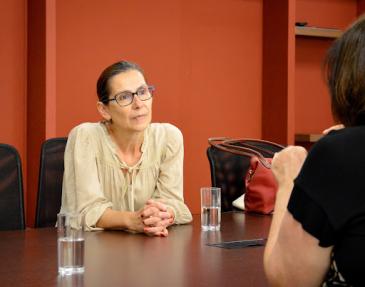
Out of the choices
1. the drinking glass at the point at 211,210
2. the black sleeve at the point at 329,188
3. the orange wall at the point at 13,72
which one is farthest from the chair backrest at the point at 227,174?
the black sleeve at the point at 329,188

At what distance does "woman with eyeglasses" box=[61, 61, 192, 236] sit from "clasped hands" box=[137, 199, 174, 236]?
17 centimetres

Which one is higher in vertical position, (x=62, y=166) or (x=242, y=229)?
(x=62, y=166)

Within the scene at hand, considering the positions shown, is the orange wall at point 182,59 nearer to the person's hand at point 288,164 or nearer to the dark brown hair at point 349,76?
the person's hand at point 288,164

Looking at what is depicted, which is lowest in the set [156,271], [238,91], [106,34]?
[156,271]

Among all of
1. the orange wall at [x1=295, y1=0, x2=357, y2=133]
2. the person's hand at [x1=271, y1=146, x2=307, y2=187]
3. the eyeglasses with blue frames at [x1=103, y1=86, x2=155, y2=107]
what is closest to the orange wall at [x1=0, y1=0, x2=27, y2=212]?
the eyeglasses with blue frames at [x1=103, y1=86, x2=155, y2=107]

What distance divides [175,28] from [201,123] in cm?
71

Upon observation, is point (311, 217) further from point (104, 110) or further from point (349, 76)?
point (104, 110)

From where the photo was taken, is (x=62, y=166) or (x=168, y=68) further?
(x=168, y=68)

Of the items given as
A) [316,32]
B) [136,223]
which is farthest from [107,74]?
[316,32]

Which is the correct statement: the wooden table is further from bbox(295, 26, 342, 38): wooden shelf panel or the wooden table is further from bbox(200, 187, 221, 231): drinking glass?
bbox(295, 26, 342, 38): wooden shelf panel

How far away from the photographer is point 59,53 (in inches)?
171

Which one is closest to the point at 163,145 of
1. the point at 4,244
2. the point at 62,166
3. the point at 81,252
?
the point at 62,166

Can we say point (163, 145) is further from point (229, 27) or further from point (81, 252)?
point (229, 27)

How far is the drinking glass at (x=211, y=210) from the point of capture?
2.56 metres
